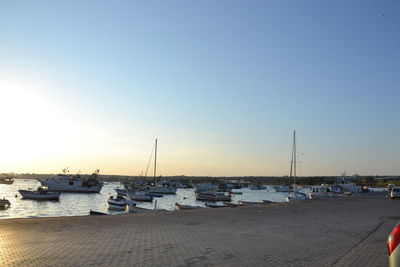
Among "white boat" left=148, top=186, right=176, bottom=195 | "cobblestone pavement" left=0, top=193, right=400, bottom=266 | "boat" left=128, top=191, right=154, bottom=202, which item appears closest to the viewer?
"cobblestone pavement" left=0, top=193, right=400, bottom=266

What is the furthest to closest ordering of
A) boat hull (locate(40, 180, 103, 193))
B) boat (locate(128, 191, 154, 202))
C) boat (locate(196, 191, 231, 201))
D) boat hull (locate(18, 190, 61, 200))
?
boat hull (locate(40, 180, 103, 193)) → boat (locate(196, 191, 231, 201)) → boat (locate(128, 191, 154, 202)) → boat hull (locate(18, 190, 61, 200))

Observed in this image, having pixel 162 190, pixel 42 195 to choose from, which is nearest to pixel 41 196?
pixel 42 195

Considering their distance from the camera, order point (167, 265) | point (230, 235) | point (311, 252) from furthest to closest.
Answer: point (230, 235) < point (311, 252) < point (167, 265)

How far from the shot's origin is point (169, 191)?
95.2m

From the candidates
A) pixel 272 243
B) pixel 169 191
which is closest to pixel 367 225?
pixel 272 243

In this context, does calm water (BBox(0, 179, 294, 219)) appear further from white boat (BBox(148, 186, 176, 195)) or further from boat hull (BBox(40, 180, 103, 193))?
white boat (BBox(148, 186, 176, 195))

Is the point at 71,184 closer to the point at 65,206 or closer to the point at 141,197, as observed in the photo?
the point at 141,197

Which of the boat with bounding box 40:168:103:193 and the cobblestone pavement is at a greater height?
the cobblestone pavement

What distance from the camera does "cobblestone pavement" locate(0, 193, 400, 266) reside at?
9039 millimetres

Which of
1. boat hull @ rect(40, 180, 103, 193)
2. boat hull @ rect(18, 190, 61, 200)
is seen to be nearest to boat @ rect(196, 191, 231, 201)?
boat hull @ rect(18, 190, 61, 200)

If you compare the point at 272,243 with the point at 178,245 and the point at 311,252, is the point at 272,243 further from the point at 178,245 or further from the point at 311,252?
the point at 178,245

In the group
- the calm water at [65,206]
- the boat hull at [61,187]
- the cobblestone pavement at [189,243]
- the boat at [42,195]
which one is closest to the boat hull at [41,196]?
the boat at [42,195]

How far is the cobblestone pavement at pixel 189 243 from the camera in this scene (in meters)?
9.04

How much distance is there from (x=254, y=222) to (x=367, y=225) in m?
5.22
